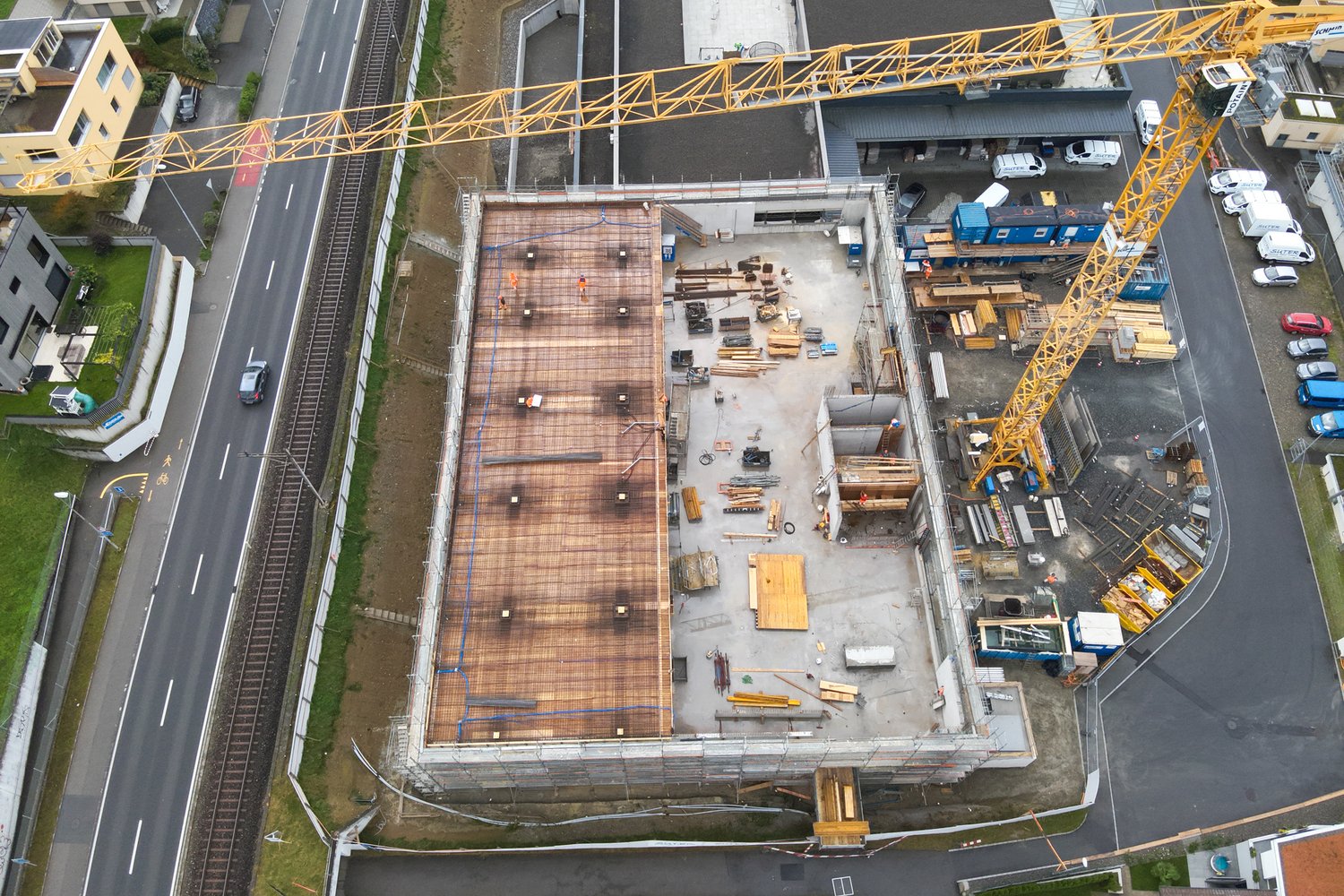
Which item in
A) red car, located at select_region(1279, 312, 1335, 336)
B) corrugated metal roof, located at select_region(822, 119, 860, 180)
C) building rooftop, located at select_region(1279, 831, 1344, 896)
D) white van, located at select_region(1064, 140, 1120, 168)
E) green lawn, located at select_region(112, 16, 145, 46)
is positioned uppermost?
green lawn, located at select_region(112, 16, 145, 46)

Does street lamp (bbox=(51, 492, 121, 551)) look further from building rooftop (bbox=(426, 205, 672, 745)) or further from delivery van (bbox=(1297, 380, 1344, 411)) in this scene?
delivery van (bbox=(1297, 380, 1344, 411))

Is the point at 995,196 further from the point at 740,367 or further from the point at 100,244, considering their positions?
the point at 100,244

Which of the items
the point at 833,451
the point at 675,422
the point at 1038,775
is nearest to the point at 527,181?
the point at 675,422

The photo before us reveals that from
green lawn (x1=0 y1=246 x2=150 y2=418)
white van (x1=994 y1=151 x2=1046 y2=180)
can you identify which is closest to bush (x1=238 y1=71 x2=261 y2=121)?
green lawn (x1=0 y1=246 x2=150 y2=418)

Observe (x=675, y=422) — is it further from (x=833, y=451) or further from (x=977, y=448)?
(x=977, y=448)

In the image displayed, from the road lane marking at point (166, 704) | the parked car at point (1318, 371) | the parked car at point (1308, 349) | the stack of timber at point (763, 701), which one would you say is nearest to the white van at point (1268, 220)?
the parked car at point (1308, 349)

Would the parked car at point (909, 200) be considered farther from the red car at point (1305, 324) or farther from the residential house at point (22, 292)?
the residential house at point (22, 292)
